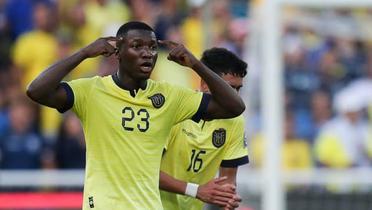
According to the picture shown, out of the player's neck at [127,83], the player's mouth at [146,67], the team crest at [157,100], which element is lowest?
the team crest at [157,100]

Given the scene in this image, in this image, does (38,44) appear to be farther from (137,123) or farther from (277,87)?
(137,123)

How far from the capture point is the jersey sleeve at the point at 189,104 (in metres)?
7.28

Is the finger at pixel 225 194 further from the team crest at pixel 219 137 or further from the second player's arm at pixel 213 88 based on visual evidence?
the team crest at pixel 219 137

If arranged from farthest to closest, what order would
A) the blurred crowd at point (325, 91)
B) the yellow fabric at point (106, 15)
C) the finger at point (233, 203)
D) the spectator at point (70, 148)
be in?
the yellow fabric at point (106, 15) < the blurred crowd at point (325, 91) < the spectator at point (70, 148) < the finger at point (233, 203)

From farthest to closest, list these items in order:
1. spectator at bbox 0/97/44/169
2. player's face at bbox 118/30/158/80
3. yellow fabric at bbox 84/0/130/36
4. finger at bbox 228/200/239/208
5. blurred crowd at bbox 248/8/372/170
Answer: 1. yellow fabric at bbox 84/0/130/36
2. blurred crowd at bbox 248/8/372/170
3. spectator at bbox 0/97/44/169
4. finger at bbox 228/200/239/208
5. player's face at bbox 118/30/158/80

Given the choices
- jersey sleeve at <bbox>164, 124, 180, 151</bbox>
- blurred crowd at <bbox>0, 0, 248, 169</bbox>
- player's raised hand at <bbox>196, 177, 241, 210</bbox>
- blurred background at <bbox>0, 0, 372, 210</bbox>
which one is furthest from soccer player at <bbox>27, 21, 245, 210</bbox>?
blurred crowd at <bbox>0, 0, 248, 169</bbox>

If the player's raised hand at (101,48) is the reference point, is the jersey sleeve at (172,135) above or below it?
below

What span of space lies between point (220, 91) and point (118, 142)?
685 millimetres

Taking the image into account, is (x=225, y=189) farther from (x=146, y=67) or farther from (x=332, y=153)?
(x=332, y=153)

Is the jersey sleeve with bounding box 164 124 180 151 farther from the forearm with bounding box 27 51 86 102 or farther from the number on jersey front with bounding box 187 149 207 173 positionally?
the forearm with bounding box 27 51 86 102

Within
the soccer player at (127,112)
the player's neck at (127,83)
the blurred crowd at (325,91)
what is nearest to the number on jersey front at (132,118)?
the soccer player at (127,112)

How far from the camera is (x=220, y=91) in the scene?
717 cm

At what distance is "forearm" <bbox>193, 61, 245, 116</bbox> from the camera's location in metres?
7.13

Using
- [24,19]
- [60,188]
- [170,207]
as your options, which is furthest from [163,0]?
[170,207]
